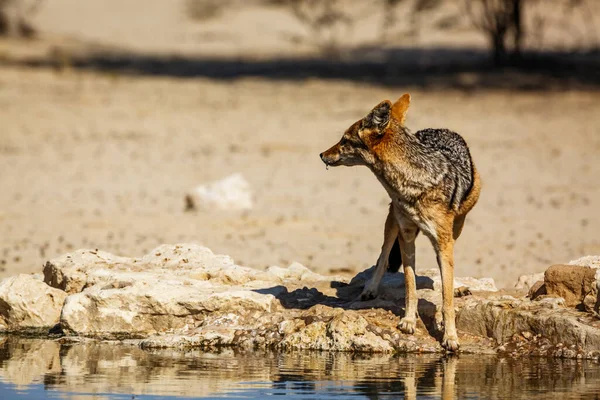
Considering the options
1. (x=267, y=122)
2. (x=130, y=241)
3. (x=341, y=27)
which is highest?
(x=341, y=27)

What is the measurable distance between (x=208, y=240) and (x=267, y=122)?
8203 millimetres

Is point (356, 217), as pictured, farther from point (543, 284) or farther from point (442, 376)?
point (442, 376)

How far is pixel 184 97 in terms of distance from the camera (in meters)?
23.5

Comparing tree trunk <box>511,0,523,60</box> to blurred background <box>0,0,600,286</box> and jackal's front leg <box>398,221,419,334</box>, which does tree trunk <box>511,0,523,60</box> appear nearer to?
blurred background <box>0,0,600,286</box>

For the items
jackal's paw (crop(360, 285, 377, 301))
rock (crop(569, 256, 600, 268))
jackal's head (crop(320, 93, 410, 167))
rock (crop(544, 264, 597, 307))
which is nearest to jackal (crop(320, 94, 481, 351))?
jackal's head (crop(320, 93, 410, 167))

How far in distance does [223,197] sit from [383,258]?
6.36m

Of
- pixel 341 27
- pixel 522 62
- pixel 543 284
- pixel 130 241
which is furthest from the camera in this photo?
pixel 341 27

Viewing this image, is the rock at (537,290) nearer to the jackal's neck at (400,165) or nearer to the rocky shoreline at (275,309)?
the rocky shoreline at (275,309)

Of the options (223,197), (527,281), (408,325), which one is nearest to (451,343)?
(408,325)

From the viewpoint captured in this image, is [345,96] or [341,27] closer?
[345,96]

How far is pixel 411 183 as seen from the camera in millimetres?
7359

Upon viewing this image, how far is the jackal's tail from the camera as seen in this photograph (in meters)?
8.31

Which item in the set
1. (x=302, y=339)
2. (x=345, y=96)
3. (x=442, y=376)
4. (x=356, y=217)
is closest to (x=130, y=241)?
(x=356, y=217)

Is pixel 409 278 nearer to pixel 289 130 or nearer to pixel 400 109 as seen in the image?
pixel 400 109
